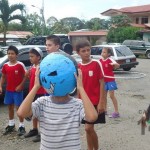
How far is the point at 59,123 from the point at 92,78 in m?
2.09

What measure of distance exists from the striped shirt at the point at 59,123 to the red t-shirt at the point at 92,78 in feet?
6.52

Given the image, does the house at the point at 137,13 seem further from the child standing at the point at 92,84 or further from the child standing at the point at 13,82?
the child standing at the point at 92,84

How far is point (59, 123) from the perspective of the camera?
103 inches

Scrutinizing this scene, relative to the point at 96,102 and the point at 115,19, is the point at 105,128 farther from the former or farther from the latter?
the point at 115,19

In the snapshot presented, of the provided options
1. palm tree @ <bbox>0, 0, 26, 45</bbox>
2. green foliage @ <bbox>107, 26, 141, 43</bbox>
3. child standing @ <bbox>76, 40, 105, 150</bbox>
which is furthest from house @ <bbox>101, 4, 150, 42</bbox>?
child standing @ <bbox>76, 40, 105, 150</bbox>

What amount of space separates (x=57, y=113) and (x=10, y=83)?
378 centimetres

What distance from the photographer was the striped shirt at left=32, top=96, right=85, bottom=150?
103 inches

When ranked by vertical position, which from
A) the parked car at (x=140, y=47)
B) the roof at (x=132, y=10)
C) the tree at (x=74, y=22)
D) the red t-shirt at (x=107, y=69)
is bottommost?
the parked car at (x=140, y=47)

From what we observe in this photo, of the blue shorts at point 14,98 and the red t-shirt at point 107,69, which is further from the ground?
the red t-shirt at point 107,69

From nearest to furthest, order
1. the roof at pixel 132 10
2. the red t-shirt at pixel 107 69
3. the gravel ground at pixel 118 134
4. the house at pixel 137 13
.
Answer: the gravel ground at pixel 118 134
the red t-shirt at pixel 107 69
the house at pixel 137 13
the roof at pixel 132 10

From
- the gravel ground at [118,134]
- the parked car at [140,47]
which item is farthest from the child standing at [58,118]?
the parked car at [140,47]

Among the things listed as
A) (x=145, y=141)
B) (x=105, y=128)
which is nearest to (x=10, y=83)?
(x=105, y=128)

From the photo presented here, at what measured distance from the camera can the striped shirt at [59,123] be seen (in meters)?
2.61

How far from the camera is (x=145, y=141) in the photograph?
579 centimetres
